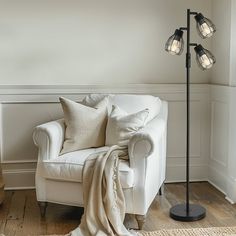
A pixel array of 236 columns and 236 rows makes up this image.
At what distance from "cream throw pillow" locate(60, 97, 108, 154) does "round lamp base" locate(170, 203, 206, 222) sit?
78cm

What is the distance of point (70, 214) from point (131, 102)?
1.05 meters

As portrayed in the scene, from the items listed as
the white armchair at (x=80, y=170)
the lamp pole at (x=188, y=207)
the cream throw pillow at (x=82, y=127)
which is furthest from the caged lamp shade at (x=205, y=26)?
the cream throw pillow at (x=82, y=127)

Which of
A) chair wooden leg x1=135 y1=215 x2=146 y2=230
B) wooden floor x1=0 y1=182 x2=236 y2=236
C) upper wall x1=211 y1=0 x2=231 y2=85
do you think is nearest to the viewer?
chair wooden leg x1=135 y1=215 x2=146 y2=230

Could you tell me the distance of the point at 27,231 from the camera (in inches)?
112

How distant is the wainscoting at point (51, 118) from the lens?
149 inches

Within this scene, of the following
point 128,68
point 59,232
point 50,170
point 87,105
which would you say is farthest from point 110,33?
point 59,232

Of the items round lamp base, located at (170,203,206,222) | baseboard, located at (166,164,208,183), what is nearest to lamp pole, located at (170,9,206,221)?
round lamp base, located at (170,203,206,222)

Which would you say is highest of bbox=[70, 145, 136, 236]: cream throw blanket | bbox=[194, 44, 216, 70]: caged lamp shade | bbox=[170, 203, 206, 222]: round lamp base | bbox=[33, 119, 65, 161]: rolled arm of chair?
bbox=[194, 44, 216, 70]: caged lamp shade

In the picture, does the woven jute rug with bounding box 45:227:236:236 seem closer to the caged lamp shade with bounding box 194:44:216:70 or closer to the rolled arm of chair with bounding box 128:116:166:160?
the rolled arm of chair with bounding box 128:116:166:160

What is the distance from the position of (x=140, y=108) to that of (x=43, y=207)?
1117 millimetres

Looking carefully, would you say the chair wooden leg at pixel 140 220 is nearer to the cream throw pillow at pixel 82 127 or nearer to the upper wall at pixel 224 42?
the cream throw pillow at pixel 82 127

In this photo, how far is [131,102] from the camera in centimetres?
343

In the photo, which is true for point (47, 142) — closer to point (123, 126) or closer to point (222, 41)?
point (123, 126)

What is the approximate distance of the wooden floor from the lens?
2.91 metres
